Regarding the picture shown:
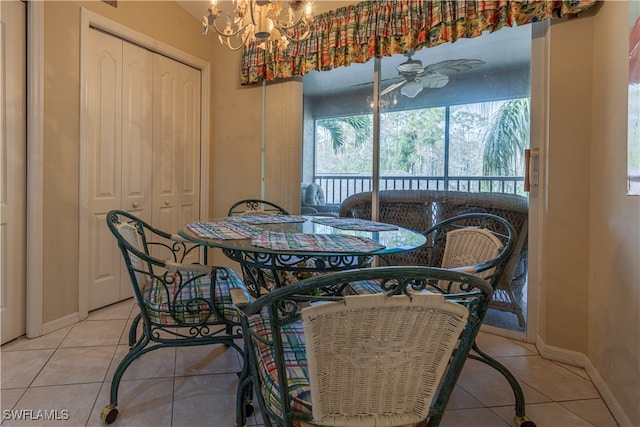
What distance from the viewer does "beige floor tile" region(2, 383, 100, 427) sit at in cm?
149

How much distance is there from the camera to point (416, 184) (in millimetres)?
2840

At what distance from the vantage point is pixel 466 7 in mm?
2252

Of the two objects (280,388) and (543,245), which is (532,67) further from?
(280,388)

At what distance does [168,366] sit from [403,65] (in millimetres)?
2690

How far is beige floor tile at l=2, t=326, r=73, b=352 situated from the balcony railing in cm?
223

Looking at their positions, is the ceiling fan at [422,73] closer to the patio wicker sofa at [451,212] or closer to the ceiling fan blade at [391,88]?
the ceiling fan blade at [391,88]

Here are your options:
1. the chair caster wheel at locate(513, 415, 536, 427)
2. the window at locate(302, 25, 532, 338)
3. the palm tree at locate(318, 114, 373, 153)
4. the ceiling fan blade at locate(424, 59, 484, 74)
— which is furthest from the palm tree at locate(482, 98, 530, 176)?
the chair caster wheel at locate(513, 415, 536, 427)

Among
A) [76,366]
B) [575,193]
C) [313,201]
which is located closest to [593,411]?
[575,193]

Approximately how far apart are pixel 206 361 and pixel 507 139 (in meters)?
2.39

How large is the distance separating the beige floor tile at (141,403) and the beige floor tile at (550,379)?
1.78m

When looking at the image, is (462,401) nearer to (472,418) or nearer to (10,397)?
(472,418)

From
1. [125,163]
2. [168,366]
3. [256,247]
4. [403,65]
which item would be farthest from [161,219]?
[403,65]

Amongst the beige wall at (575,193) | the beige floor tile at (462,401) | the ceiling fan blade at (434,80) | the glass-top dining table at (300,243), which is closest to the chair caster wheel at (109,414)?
the glass-top dining table at (300,243)

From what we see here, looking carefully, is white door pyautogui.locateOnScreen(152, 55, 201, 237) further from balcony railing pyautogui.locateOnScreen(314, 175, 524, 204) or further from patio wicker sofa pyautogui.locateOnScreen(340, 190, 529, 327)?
patio wicker sofa pyautogui.locateOnScreen(340, 190, 529, 327)
